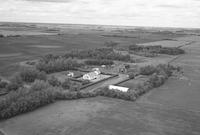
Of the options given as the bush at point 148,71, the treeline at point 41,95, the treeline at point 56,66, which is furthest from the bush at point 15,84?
the bush at point 148,71

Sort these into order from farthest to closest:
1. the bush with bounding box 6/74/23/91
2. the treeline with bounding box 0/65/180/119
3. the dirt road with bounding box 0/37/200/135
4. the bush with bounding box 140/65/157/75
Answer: the bush with bounding box 140/65/157/75 < the bush with bounding box 6/74/23/91 < the treeline with bounding box 0/65/180/119 < the dirt road with bounding box 0/37/200/135

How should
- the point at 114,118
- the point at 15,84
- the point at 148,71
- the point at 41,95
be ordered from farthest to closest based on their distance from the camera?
1. the point at 148,71
2. the point at 15,84
3. the point at 41,95
4. the point at 114,118

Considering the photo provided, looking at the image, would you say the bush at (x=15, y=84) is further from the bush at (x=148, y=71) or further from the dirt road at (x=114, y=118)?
the bush at (x=148, y=71)

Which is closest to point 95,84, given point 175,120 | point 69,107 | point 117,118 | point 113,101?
point 113,101

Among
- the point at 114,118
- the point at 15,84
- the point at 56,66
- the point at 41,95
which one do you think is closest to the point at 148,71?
the point at 56,66

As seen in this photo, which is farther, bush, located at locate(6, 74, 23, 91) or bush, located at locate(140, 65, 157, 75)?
bush, located at locate(140, 65, 157, 75)

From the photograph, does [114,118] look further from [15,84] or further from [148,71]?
[148,71]

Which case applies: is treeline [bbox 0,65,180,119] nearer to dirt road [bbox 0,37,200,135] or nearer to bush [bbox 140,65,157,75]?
dirt road [bbox 0,37,200,135]

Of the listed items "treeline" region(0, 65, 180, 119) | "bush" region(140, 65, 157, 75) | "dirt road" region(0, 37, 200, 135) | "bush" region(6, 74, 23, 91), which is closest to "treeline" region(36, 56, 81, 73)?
"bush" region(6, 74, 23, 91)

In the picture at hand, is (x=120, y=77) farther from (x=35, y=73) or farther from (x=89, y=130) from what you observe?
(x=89, y=130)

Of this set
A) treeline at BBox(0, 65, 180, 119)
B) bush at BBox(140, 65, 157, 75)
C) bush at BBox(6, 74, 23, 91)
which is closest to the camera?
treeline at BBox(0, 65, 180, 119)
